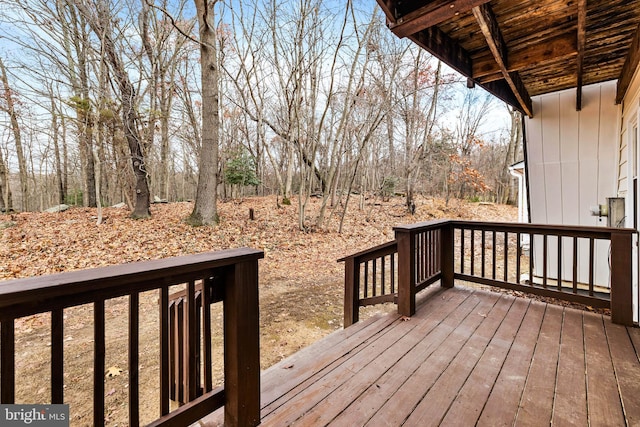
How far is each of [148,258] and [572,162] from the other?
24.3 ft

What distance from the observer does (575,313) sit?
9.43ft

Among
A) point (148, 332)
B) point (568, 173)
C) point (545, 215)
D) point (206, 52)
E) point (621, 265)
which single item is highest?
point (206, 52)

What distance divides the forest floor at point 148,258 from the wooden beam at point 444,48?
3.10 m

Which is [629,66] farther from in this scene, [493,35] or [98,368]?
[98,368]

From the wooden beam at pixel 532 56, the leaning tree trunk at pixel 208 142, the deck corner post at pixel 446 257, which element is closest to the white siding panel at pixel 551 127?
the wooden beam at pixel 532 56

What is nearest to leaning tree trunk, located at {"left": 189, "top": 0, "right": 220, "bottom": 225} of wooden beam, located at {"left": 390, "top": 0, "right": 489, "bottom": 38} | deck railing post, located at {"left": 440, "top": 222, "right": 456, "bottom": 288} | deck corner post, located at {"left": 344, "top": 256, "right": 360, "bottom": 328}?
deck corner post, located at {"left": 344, "top": 256, "right": 360, "bottom": 328}

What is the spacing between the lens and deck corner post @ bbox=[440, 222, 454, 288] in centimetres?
358

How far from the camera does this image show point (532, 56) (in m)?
2.74

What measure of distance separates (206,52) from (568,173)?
8009 millimetres

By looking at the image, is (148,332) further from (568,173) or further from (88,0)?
(88,0)

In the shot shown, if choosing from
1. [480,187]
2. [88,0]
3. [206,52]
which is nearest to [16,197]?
[88,0]

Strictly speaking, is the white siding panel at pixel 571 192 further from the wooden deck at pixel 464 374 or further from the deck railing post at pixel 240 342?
the deck railing post at pixel 240 342

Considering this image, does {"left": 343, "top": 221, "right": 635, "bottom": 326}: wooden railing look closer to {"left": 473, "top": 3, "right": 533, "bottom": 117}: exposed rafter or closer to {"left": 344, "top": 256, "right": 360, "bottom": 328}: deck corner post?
{"left": 344, "top": 256, "right": 360, "bottom": 328}: deck corner post

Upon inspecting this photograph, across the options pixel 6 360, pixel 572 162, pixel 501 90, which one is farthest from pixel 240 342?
pixel 572 162
